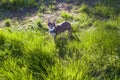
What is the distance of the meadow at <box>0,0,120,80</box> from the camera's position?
141 inches

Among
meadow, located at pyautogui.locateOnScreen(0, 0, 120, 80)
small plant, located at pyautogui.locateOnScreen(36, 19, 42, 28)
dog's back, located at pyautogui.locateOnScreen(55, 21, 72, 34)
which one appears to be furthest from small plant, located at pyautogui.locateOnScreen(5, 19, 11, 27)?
dog's back, located at pyautogui.locateOnScreen(55, 21, 72, 34)

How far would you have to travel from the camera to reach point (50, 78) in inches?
135

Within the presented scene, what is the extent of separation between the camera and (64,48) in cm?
425

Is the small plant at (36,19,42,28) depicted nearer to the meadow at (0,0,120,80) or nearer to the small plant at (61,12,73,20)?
the meadow at (0,0,120,80)

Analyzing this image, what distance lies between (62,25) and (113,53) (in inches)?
45.8

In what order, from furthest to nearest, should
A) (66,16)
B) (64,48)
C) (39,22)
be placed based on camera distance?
(66,16), (39,22), (64,48)

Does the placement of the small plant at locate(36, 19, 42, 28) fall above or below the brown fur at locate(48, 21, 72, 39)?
below

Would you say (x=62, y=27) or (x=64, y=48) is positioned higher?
(x=62, y=27)

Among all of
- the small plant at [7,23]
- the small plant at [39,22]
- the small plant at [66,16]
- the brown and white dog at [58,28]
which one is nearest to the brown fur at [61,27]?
the brown and white dog at [58,28]

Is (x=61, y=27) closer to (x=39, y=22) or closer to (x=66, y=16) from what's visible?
(x=39, y=22)

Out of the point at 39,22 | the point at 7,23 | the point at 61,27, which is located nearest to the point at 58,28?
the point at 61,27

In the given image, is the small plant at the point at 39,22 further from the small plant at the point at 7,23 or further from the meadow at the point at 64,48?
the small plant at the point at 7,23

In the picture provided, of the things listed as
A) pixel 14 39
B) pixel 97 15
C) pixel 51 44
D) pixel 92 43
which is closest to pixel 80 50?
pixel 92 43

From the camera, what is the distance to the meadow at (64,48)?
3.59m
